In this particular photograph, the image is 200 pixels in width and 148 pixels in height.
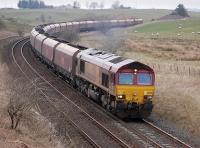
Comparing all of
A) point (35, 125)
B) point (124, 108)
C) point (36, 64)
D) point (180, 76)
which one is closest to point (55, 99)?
point (124, 108)

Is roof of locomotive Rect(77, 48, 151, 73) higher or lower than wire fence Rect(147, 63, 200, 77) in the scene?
higher

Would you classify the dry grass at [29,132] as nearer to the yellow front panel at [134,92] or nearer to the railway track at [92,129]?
the railway track at [92,129]

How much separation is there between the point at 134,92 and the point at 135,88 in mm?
228

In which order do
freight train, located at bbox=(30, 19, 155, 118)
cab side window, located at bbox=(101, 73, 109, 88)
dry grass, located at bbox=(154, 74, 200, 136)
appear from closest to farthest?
dry grass, located at bbox=(154, 74, 200, 136)
freight train, located at bbox=(30, 19, 155, 118)
cab side window, located at bbox=(101, 73, 109, 88)

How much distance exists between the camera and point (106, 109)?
30297 mm

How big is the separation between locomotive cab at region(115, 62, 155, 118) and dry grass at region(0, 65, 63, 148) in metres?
4.47

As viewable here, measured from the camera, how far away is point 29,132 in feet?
73.7

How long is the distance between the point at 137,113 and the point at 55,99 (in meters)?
6.59

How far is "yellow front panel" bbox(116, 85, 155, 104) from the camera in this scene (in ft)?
90.0

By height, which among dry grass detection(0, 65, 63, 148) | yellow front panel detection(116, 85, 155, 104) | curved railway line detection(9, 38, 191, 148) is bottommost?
curved railway line detection(9, 38, 191, 148)

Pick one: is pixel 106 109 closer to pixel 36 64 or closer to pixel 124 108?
pixel 124 108

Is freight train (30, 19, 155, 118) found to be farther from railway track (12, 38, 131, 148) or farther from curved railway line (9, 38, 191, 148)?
railway track (12, 38, 131, 148)

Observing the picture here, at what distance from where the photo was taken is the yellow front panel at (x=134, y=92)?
90.0ft

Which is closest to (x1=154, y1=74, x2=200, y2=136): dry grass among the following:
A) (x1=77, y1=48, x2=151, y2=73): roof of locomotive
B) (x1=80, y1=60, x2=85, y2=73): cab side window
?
(x1=77, y1=48, x2=151, y2=73): roof of locomotive
